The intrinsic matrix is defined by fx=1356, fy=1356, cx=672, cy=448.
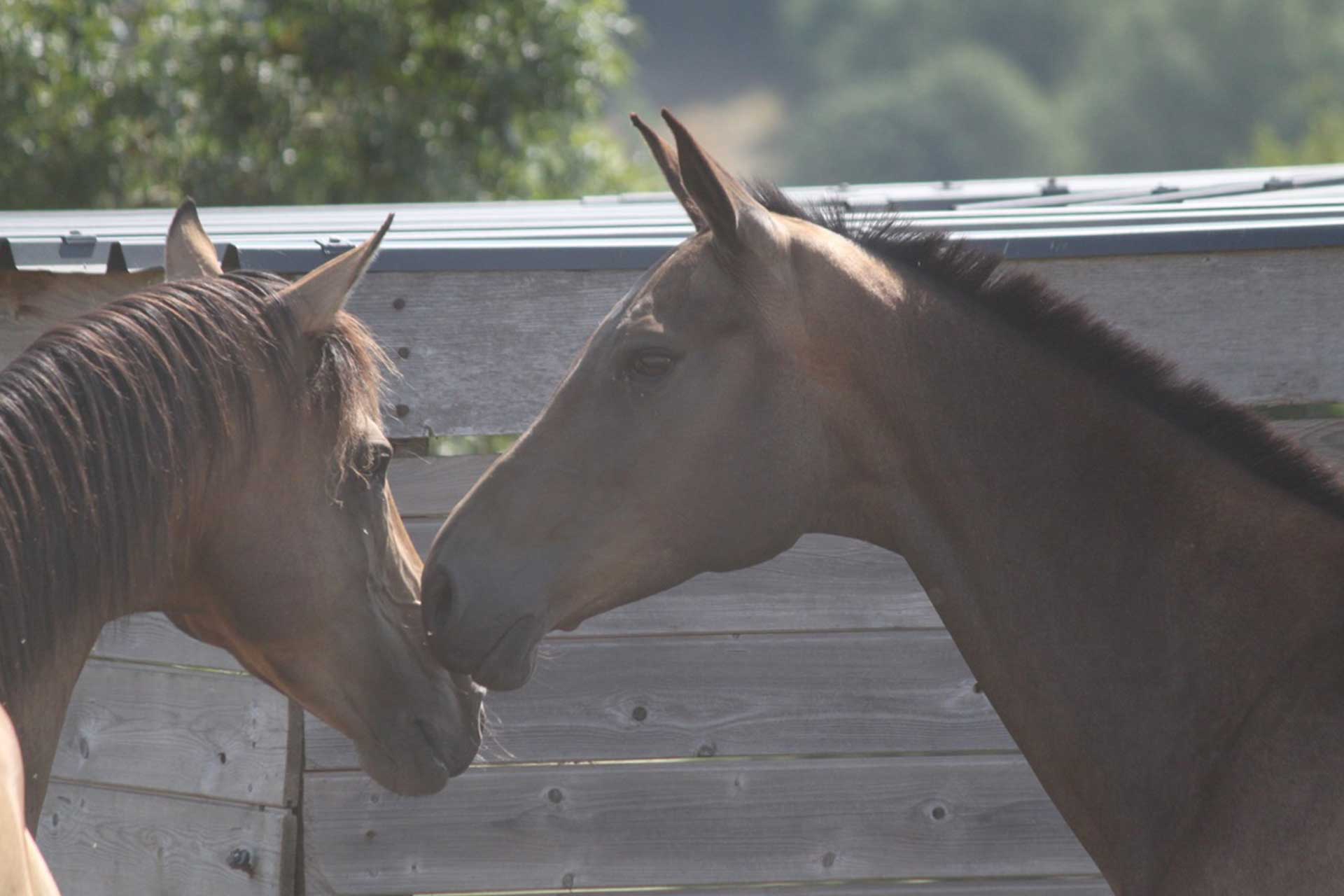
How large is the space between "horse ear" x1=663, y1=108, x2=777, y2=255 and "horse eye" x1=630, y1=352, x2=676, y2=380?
0.23 meters

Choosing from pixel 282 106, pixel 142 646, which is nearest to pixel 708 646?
pixel 142 646

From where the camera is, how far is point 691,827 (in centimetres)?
331

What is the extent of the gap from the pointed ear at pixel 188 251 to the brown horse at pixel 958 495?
28.0 inches

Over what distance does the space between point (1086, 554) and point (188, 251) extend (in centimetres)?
178

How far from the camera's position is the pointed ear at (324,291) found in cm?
232

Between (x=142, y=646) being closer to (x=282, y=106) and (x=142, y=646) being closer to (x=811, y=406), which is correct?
(x=811, y=406)

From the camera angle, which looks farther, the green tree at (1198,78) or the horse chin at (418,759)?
the green tree at (1198,78)

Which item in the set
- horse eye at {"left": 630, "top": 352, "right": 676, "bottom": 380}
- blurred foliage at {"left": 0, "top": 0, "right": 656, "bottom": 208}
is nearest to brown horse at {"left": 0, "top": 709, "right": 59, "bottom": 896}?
horse eye at {"left": 630, "top": 352, "right": 676, "bottom": 380}

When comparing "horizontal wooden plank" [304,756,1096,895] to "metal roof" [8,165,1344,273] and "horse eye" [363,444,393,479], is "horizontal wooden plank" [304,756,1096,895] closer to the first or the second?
"horse eye" [363,444,393,479]

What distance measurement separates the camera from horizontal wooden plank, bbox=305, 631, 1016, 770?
3.32 metres

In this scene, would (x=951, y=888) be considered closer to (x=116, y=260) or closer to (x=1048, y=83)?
(x=116, y=260)

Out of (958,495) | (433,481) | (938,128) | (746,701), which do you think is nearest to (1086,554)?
(958,495)

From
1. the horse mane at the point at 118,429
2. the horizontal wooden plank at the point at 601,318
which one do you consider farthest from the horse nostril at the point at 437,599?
the horizontal wooden plank at the point at 601,318

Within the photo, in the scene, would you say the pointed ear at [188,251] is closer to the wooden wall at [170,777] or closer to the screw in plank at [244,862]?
the wooden wall at [170,777]
